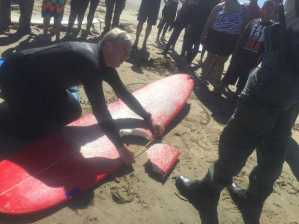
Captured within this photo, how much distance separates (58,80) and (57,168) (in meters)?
0.77

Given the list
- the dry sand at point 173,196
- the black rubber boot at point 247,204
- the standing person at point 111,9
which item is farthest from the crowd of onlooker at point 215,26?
the black rubber boot at point 247,204

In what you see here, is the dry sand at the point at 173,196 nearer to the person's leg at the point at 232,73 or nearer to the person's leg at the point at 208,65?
the person's leg at the point at 232,73

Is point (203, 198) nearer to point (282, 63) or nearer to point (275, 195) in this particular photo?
point (275, 195)

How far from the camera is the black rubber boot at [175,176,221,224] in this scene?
330cm

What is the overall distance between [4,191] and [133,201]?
1.07 metres

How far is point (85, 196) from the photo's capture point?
3.07 metres

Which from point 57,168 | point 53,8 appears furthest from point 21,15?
point 57,168

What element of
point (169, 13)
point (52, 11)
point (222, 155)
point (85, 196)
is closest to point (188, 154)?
point (222, 155)

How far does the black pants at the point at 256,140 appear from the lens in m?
2.91

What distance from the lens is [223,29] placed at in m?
6.27

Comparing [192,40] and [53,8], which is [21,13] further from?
[192,40]

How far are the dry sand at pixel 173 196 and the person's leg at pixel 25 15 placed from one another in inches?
99.4

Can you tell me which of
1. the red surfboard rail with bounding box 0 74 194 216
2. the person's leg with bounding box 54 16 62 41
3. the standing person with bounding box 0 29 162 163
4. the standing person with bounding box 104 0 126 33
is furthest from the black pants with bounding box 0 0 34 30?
the standing person with bounding box 0 29 162 163

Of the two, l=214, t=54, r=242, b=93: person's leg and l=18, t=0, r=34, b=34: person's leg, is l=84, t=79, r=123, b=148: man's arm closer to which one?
l=214, t=54, r=242, b=93: person's leg
